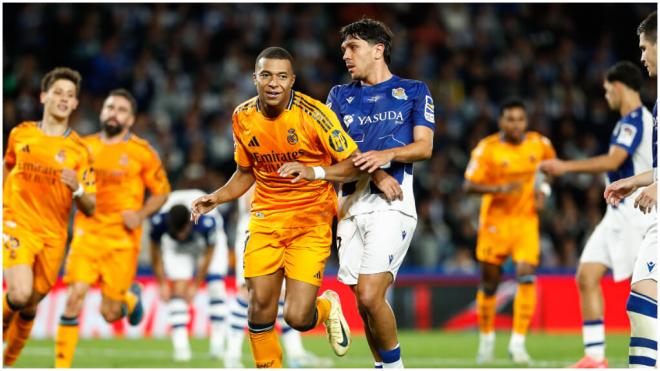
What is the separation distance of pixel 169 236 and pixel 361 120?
16.7 feet

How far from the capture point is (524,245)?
11.1 metres

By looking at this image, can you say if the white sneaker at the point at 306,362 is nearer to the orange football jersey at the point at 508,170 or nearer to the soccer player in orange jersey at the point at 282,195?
the orange football jersey at the point at 508,170

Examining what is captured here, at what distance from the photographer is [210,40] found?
1962 centimetres

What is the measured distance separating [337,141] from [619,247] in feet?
10.5

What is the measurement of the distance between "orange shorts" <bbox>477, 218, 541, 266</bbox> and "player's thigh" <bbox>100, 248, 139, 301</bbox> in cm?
400

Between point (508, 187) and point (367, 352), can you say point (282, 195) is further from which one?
point (367, 352)

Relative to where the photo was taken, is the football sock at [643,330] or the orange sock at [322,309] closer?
the football sock at [643,330]

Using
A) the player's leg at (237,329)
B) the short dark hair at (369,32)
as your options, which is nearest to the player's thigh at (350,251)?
the short dark hair at (369,32)

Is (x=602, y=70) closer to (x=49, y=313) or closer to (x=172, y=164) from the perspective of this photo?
(x=172, y=164)

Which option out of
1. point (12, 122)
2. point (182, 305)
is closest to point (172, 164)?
point (12, 122)

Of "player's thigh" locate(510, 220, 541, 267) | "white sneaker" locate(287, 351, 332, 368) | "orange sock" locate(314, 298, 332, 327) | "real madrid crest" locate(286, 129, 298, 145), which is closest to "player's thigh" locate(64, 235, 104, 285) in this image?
"white sneaker" locate(287, 351, 332, 368)

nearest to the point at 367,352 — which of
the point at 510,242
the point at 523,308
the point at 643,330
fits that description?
the point at 523,308

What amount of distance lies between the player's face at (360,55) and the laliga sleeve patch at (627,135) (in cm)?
239

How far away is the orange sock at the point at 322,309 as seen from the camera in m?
7.12
